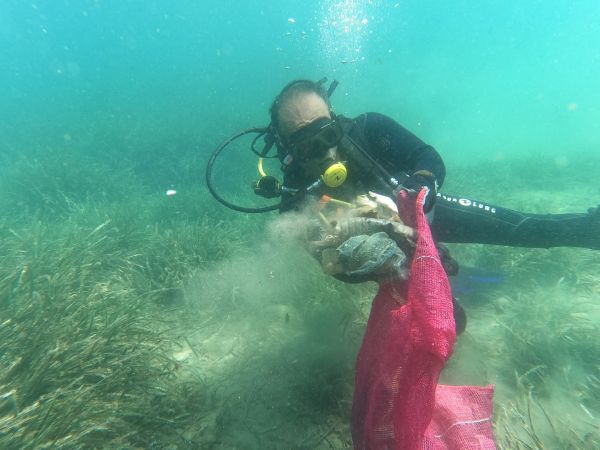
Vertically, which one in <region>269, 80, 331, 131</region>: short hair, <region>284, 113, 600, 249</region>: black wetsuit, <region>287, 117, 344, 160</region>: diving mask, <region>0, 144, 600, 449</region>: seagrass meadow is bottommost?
<region>0, 144, 600, 449</region>: seagrass meadow

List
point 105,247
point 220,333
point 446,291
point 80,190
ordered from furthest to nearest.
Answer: point 80,190, point 105,247, point 220,333, point 446,291

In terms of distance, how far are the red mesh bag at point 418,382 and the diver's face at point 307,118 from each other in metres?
1.47

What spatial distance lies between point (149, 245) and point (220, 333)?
2810 mm

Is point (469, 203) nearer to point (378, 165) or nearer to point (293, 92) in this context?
point (378, 165)

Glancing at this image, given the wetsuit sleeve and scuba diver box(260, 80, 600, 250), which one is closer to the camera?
scuba diver box(260, 80, 600, 250)

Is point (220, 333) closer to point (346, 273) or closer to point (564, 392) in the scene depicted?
point (346, 273)

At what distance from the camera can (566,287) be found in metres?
4.20

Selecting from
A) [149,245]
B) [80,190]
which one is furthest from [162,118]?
[149,245]

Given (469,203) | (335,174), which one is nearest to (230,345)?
(335,174)

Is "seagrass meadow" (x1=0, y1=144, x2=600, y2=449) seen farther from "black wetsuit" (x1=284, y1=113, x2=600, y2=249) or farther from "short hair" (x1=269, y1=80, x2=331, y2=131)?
"short hair" (x1=269, y1=80, x2=331, y2=131)

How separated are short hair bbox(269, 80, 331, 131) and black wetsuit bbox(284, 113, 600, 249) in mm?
419

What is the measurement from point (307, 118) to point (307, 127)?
15 centimetres

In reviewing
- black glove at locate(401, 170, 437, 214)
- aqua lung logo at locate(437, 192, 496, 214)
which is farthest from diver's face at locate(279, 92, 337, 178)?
aqua lung logo at locate(437, 192, 496, 214)

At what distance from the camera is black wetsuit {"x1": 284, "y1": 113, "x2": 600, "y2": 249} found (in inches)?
128
